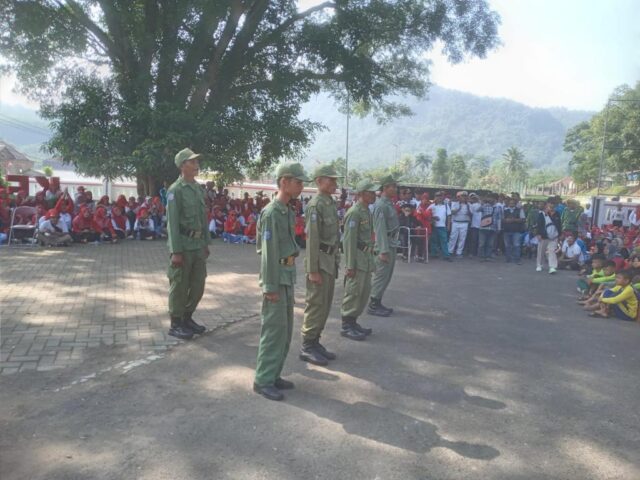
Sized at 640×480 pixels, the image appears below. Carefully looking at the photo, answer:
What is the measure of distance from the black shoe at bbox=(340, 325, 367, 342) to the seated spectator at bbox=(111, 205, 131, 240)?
9083 millimetres

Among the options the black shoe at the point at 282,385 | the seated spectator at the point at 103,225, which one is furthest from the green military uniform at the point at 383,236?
the seated spectator at the point at 103,225

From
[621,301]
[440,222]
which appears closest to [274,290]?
[621,301]

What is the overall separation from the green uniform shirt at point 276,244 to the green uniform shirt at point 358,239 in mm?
1456

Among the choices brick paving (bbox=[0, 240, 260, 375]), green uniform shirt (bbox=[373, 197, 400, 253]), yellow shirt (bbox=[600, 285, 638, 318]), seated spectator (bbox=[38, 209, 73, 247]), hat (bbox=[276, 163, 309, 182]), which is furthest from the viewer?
seated spectator (bbox=[38, 209, 73, 247])

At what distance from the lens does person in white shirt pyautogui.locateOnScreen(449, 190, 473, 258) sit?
12484mm

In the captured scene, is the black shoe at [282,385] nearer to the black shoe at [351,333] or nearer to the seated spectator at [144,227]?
the black shoe at [351,333]

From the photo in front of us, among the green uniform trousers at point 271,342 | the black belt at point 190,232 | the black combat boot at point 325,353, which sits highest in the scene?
the black belt at point 190,232

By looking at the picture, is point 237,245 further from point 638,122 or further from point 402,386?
point 638,122

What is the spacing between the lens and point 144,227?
44.2ft

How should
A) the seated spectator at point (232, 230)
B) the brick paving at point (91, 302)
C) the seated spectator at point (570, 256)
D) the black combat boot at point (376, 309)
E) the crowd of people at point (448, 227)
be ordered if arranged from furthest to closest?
the seated spectator at point (232, 230) → the seated spectator at point (570, 256) → the crowd of people at point (448, 227) → the black combat boot at point (376, 309) → the brick paving at point (91, 302)

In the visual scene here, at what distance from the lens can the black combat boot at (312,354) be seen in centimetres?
476

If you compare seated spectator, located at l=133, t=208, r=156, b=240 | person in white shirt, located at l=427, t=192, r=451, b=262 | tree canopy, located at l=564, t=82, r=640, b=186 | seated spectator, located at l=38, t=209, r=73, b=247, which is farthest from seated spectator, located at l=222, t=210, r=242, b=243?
tree canopy, located at l=564, t=82, r=640, b=186

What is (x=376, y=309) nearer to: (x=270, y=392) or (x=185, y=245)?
(x=185, y=245)

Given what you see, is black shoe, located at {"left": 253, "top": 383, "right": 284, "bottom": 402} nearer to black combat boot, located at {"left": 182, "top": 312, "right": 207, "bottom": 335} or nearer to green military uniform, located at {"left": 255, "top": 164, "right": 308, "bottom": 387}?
green military uniform, located at {"left": 255, "top": 164, "right": 308, "bottom": 387}
